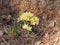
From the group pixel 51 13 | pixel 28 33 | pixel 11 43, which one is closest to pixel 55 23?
pixel 51 13

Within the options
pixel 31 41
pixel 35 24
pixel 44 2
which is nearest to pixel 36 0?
pixel 44 2

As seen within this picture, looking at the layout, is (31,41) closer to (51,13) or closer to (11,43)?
(11,43)

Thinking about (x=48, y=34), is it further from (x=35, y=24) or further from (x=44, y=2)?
(x=44, y=2)

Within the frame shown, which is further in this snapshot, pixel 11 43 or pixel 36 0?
pixel 36 0

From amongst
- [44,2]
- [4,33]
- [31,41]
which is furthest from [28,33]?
[44,2]

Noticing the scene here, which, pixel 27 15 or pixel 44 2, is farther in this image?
pixel 44 2

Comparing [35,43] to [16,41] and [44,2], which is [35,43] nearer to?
[16,41]

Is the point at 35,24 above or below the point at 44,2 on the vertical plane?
below

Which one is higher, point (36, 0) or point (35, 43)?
point (36, 0)
